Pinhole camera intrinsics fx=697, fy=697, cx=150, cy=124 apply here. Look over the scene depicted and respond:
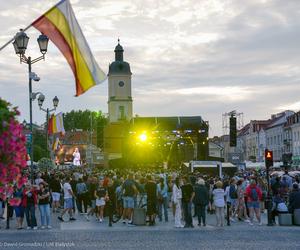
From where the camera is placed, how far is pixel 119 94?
439 ft

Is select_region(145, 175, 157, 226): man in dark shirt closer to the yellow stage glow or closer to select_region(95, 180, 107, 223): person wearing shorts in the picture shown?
select_region(95, 180, 107, 223): person wearing shorts

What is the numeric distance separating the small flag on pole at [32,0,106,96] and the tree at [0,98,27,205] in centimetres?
356

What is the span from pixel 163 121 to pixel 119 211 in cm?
2560

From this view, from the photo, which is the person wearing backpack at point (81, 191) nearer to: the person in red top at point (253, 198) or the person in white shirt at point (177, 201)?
the person in white shirt at point (177, 201)

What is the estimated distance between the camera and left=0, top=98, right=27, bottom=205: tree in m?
8.61

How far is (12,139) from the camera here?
8672 millimetres

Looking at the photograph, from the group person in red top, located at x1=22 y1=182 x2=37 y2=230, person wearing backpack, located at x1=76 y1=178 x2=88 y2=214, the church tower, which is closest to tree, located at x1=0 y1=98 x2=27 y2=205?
person in red top, located at x1=22 y1=182 x2=37 y2=230

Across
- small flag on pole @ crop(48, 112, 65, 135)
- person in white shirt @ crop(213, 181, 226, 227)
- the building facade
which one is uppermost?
the building facade

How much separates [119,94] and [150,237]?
376 ft

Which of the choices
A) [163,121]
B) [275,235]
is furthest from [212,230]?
[163,121]

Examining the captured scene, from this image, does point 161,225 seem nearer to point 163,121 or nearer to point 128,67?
point 163,121


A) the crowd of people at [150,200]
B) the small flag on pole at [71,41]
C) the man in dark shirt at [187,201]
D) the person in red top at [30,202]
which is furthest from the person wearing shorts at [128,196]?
the small flag on pole at [71,41]

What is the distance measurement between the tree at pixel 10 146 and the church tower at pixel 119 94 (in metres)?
122

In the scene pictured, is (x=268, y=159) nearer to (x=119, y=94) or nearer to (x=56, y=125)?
(x=56, y=125)
